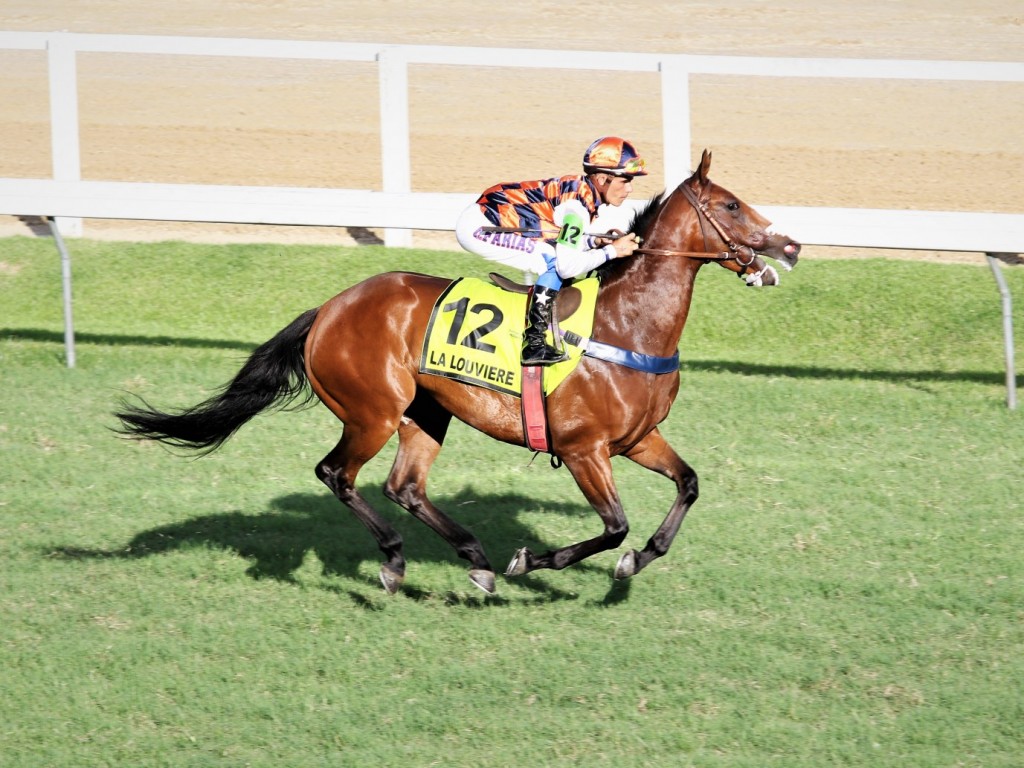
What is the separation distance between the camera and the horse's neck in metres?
5.79

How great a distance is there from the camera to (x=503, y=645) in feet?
18.3

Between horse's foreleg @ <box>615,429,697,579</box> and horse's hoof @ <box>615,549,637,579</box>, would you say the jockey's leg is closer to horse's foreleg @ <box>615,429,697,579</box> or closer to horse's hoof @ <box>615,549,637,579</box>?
horse's foreleg @ <box>615,429,697,579</box>

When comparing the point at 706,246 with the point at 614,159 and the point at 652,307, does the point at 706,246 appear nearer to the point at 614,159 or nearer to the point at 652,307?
the point at 652,307

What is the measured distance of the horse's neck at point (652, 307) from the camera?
5789mm

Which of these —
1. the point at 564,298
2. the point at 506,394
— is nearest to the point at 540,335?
the point at 564,298

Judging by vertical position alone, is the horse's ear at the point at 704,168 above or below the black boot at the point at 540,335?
above

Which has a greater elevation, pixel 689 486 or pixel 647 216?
pixel 647 216

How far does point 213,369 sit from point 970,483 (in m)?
5.21

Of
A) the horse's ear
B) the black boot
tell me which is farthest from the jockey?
the horse's ear

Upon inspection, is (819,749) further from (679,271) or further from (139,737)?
(139,737)

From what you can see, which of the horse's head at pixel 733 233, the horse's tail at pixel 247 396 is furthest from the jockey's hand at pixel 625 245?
the horse's tail at pixel 247 396

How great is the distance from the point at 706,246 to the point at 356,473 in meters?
2.03

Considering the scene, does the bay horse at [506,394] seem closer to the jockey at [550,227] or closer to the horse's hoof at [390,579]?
the horse's hoof at [390,579]

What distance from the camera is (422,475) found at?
645 cm
